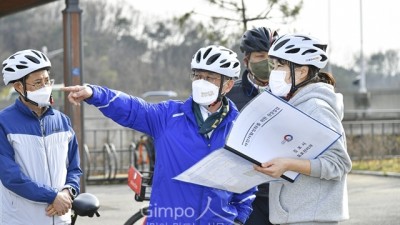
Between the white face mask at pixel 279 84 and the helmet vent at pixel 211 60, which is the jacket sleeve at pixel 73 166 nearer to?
the helmet vent at pixel 211 60

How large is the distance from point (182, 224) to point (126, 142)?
17514 mm

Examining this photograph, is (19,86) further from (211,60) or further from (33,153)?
(211,60)

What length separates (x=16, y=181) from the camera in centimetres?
567

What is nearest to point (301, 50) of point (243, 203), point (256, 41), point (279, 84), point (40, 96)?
point (279, 84)

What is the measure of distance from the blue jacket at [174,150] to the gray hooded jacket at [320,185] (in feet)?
1.66

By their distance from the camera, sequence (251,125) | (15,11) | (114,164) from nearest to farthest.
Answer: (251,125) < (15,11) < (114,164)

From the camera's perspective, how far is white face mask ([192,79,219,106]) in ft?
17.1

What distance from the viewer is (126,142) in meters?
22.5

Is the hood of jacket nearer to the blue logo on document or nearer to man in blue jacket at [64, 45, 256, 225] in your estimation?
the blue logo on document

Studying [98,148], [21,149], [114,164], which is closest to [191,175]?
[21,149]

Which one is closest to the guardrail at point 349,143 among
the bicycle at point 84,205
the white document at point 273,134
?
the bicycle at point 84,205

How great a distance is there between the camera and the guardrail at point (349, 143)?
810 inches

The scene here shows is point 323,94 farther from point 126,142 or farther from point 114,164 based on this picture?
point 126,142

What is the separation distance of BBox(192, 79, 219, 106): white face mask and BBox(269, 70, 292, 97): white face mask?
481 millimetres
